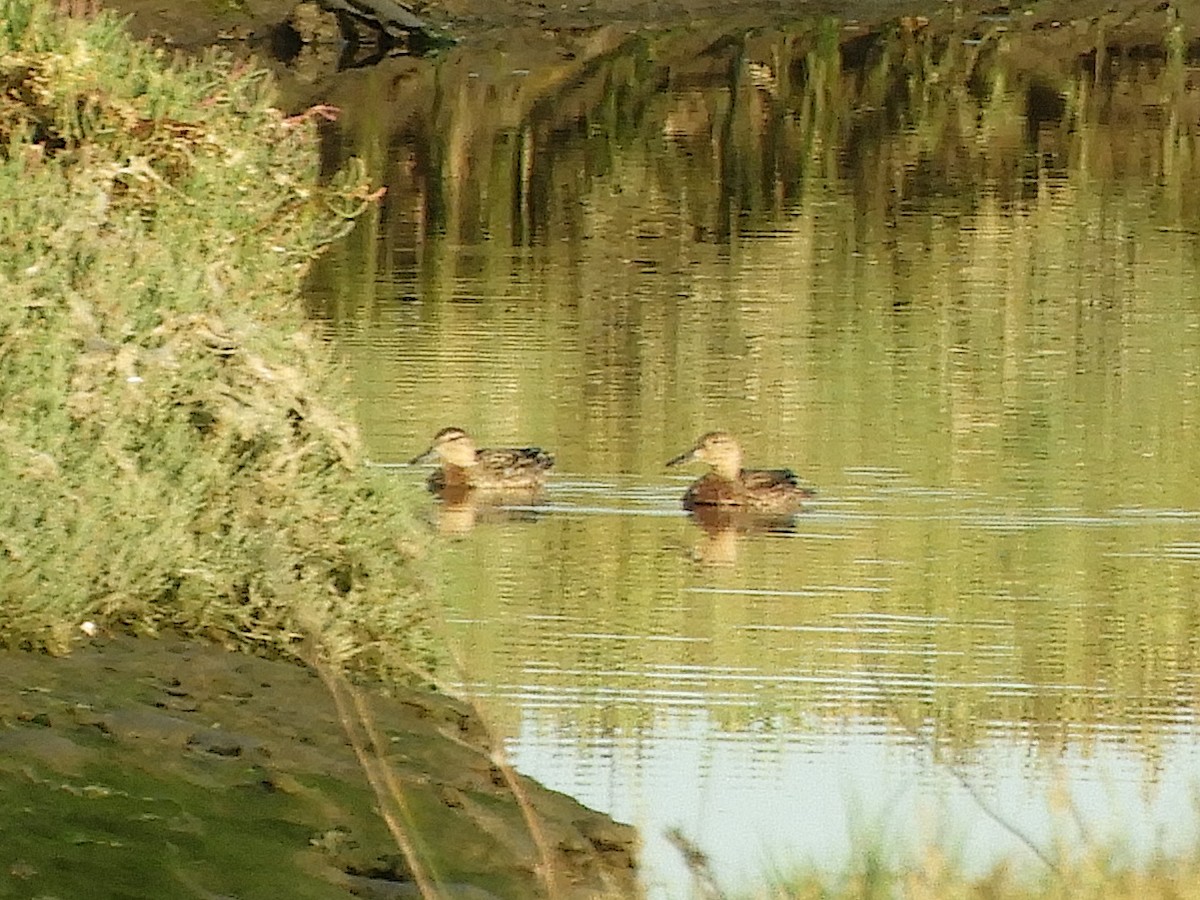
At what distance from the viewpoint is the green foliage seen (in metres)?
8.38

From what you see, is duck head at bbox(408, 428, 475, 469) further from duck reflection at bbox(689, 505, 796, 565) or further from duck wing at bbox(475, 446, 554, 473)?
duck reflection at bbox(689, 505, 796, 565)

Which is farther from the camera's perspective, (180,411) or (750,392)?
(750,392)

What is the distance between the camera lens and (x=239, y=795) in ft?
23.3

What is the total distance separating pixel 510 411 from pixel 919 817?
9550 millimetres

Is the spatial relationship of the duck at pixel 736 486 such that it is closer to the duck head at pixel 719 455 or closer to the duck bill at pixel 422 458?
the duck head at pixel 719 455

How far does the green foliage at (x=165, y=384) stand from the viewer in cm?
838

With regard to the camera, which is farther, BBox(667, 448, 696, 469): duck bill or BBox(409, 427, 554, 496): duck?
BBox(667, 448, 696, 469): duck bill

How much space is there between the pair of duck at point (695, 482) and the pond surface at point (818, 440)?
0.12 m

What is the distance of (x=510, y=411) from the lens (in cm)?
1617

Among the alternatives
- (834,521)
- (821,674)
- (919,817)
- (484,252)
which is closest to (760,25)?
(484,252)

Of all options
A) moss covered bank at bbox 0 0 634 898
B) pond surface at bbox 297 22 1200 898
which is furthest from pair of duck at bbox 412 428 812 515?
moss covered bank at bbox 0 0 634 898

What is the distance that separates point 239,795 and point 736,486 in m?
6.39

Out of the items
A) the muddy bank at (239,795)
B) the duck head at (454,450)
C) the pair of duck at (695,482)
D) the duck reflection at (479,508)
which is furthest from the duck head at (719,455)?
the muddy bank at (239,795)

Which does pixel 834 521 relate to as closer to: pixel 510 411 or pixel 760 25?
pixel 510 411
